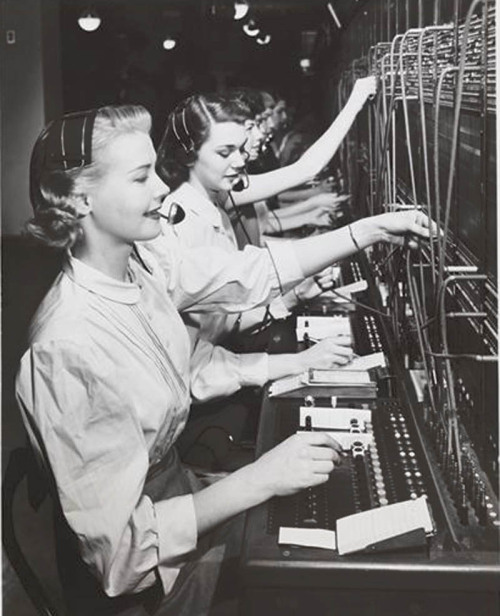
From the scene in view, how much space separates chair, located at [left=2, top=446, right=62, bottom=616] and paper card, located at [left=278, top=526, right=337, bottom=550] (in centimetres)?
50

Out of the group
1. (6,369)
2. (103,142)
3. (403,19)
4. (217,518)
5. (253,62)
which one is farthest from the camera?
(6,369)

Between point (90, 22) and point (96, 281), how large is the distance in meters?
0.77

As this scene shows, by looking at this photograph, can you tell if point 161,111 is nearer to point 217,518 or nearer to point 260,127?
point 260,127

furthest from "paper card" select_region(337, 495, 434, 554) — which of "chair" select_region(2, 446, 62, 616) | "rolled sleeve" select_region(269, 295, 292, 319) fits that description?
"rolled sleeve" select_region(269, 295, 292, 319)

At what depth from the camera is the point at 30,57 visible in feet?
7.12

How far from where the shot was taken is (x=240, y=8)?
7.62 feet

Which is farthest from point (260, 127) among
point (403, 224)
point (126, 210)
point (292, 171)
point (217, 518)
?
point (217, 518)

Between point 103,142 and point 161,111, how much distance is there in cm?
49

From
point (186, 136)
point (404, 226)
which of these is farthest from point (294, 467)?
point (186, 136)

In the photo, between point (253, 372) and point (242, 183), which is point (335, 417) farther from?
point (242, 183)

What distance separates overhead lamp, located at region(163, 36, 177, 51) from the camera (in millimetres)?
2355

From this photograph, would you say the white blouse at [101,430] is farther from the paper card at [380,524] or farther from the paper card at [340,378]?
the paper card at [340,378]

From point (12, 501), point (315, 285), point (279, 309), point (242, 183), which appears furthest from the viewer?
point (315, 285)

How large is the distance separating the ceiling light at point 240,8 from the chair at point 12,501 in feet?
4.02
